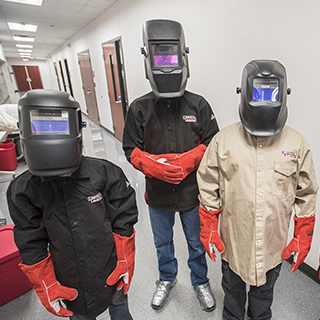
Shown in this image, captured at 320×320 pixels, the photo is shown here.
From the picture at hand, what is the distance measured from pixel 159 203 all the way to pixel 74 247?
0.50m

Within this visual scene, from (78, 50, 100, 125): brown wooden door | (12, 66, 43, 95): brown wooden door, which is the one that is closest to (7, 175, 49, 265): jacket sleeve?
(78, 50, 100, 125): brown wooden door

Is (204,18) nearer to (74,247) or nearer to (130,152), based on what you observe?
(130,152)

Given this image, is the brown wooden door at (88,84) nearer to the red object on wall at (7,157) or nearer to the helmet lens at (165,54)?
the red object on wall at (7,157)

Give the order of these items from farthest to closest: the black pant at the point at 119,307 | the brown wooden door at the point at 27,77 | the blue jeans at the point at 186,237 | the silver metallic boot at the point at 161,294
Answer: the brown wooden door at the point at 27,77 → the silver metallic boot at the point at 161,294 → the blue jeans at the point at 186,237 → the black pant at the point at 119,307

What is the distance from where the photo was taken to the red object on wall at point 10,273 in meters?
1.37

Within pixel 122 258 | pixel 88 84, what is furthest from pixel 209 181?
pixel 88 84

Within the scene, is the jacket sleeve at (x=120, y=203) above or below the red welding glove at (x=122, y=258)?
above

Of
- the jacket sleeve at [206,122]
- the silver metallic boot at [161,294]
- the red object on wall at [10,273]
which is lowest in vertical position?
the silver metallic boot at [161,294]

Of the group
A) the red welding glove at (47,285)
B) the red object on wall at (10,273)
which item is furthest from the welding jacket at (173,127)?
the red object on wall at (10,273)

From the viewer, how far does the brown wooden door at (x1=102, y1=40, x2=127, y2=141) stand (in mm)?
3940

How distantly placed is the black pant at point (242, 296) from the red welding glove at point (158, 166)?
496mm

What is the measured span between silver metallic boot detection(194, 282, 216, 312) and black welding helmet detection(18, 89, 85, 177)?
112 cm

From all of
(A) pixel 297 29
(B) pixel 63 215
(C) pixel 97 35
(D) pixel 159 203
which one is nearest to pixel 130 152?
(D) pixel 159 203

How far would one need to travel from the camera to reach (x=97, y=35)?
4.55 meters
